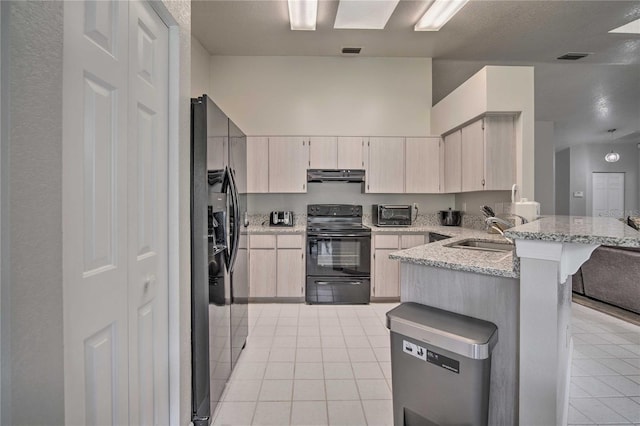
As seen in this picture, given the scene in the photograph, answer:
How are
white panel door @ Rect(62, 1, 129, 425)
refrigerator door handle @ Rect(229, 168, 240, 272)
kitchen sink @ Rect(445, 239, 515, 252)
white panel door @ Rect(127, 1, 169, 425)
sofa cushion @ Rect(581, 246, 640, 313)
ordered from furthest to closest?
1. sofa cushion @ Rect(581, 246, 640, 313)
2. kitchen sink @ Rect(445, 239, 515, 252)
3. refrigerator door handle @ Rect(229, 168, 240, 272)
4. white panel door @ Rect(127, 1, 169, 425)
5. white panel door @ Rect(62, 1, 129, 425)

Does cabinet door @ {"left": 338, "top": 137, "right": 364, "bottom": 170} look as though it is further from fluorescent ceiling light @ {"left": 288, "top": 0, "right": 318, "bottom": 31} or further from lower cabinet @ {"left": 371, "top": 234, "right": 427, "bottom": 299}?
fluorescent ceiling light @ {"left": 288, "top": 0, "right": 318, "bottom": 31}

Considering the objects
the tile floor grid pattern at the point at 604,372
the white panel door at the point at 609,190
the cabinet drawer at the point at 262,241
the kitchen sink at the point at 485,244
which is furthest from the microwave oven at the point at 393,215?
the white panel door at the point at 609,190

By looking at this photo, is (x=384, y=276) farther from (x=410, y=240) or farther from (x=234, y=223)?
(x=234, y=223)

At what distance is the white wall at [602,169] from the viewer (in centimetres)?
883

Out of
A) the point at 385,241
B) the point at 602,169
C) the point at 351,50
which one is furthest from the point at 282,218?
the point at 602,169

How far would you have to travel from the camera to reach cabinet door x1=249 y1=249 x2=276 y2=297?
12.1 feet

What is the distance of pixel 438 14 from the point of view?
3006 mm

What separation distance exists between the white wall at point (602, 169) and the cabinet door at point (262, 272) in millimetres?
9476

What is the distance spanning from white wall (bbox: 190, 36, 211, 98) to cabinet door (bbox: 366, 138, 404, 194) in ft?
7.38

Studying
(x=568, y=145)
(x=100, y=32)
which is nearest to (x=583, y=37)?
(x=100, y=32)

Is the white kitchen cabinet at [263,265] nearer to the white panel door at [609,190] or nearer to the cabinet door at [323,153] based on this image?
the cabinet door at [323,153]

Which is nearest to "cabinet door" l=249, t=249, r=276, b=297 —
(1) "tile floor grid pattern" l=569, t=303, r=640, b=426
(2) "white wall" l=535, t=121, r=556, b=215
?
(1) "tile floor grid pattern" l=569, t=303, r=640, b=426

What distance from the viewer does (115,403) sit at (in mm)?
1013

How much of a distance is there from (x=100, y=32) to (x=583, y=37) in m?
4.63
